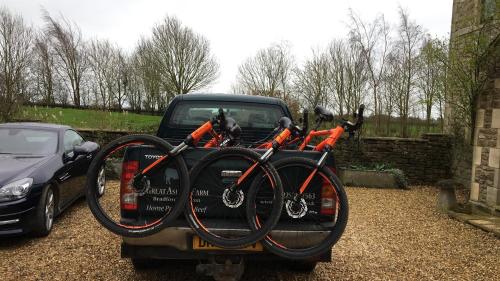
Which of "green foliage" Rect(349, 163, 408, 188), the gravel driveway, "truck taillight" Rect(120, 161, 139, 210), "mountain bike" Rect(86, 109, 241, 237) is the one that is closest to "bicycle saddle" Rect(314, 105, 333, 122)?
"mountain bike" Rect(86, 109, 241, 237)

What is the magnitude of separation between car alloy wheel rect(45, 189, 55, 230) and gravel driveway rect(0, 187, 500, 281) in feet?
0.53

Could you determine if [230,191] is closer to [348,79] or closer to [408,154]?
[408,154]

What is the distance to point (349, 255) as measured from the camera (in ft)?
15.4

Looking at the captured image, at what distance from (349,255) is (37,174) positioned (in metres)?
3.79

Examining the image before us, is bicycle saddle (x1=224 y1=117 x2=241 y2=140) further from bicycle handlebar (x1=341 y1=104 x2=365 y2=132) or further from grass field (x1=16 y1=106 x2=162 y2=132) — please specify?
grass field (x1=16 y1=106 x2=162 y2=132)

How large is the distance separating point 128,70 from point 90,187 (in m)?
28.4

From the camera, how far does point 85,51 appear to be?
93.6 ft

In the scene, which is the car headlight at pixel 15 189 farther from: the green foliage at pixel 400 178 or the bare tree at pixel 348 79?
the bare tree at pixel 348 79

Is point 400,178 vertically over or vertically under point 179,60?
under

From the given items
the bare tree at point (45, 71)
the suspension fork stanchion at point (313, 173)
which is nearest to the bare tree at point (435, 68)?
the suspension fork stanchion at point (313, 173)

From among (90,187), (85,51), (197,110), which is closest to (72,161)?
(197,110)

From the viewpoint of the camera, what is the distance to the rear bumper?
2951mm

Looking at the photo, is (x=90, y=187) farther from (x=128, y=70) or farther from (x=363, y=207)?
(x=128, y=70)

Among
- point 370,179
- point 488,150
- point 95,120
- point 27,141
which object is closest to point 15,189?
point 27,141
